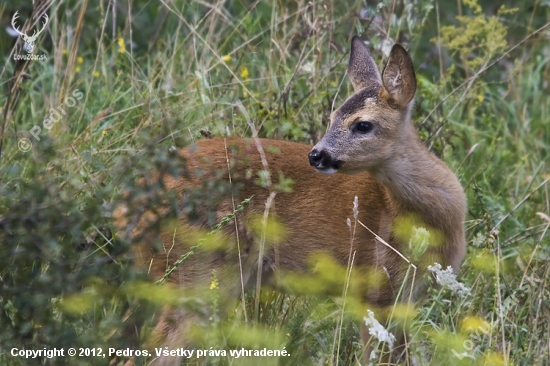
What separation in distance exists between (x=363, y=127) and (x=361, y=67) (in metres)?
0.51

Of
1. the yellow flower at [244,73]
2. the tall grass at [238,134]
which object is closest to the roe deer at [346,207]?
the tall grass at [238,134]

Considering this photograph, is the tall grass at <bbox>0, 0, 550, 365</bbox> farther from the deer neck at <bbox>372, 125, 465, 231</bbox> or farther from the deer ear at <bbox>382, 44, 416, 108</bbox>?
the deer ear at <bbox>382, 44, 416, 108</bbox>

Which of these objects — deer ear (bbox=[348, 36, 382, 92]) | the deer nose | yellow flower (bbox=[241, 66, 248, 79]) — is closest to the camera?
the deer nose

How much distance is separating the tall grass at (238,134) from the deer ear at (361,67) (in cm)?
47

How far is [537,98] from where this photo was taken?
7.56 meters

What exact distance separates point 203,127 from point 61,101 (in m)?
0.91

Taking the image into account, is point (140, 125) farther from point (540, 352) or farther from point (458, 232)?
point (540, 352)

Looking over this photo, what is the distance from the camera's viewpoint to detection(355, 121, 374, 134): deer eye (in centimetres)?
497

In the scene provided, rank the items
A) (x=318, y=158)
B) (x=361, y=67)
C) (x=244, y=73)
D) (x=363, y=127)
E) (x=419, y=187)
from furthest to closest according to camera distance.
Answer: (x=244, y=73)
(x=361, y=67)
(x=419, y=187)
(x=363, y=127)
(x=318, y=158)

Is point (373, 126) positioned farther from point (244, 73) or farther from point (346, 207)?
point (244, 73)

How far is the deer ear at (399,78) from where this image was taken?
493cm

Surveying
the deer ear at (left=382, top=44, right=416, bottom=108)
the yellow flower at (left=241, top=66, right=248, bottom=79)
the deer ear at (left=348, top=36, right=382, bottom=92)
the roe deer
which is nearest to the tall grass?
the yellow flower at (left=241, top=66, right=248, bottom=79)

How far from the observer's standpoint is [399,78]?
197 inches

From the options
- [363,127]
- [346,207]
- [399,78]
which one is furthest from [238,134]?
[399,78]
